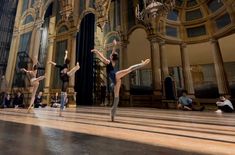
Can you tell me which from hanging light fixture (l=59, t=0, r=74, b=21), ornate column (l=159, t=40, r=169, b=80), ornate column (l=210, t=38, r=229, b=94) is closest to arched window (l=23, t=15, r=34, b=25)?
hanging light fixture (l=59, t=0, r=74, b=21)

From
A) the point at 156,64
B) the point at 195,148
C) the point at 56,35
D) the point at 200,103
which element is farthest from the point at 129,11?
the point at 195,148

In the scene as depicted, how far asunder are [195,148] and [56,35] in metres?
11.6

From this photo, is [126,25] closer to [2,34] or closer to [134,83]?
[134,83]

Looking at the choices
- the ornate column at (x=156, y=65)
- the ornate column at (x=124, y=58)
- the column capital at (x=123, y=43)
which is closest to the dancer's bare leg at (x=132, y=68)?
the ornate column at (x=156, y=65)

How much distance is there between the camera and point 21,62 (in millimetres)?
11398

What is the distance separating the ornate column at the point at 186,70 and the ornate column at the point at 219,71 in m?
1.66

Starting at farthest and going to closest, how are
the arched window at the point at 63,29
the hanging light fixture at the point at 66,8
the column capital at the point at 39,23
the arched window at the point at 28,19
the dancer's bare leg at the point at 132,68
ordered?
the arched window at the point at 28,19 < the column capital at the point at 39,23 < the arched window at the point at 63,29 < the hanging light fixture at the point at 66,8 < the dancer's bare leg at the point at 132,68

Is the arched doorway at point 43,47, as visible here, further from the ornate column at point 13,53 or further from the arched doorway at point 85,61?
the arched doorway at point 85,61

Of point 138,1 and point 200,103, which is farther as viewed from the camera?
point 138,1

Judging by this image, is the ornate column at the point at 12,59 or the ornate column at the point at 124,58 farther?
the ornate column at the point at 12,59

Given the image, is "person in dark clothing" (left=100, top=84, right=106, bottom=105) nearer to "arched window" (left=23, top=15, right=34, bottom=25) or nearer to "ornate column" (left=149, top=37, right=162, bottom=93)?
"ornate column" (left=149, top=37, right=162, bottom=93)

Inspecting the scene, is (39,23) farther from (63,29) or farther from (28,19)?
(63,29)

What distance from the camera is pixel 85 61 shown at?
1097 cm

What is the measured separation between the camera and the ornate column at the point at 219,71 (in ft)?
31.5
